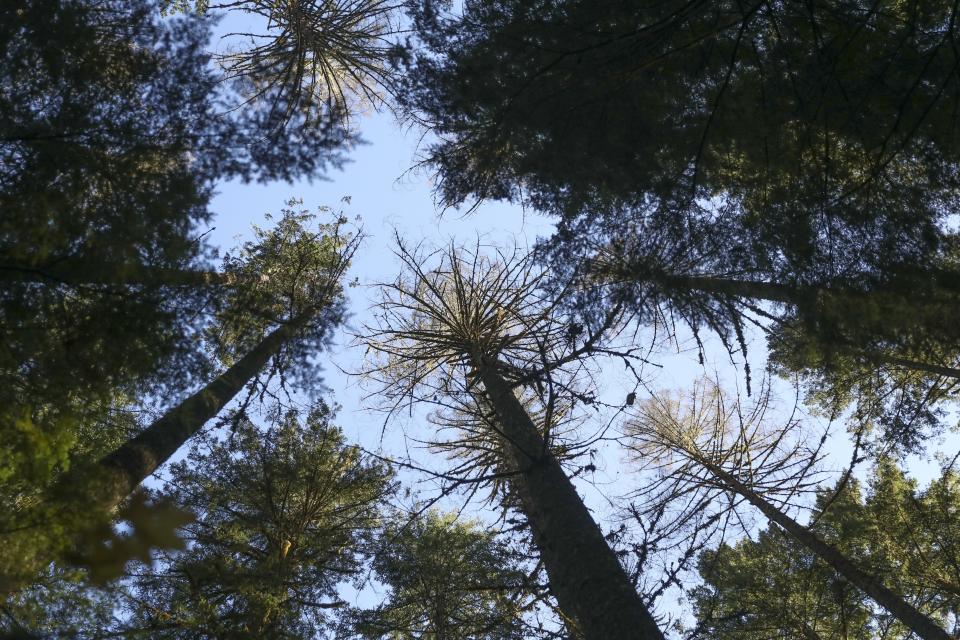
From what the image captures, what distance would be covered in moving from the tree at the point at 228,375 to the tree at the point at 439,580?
2917 mm

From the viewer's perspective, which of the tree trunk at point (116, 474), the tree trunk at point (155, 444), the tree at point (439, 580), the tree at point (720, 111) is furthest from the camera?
the tree at point (439, 580)

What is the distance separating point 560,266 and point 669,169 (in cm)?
152

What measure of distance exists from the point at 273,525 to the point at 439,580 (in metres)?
2.46

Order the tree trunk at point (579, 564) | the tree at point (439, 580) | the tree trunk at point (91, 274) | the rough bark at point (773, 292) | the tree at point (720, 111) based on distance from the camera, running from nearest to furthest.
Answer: the tree trunk at point (91, 274), the tree trunk at point (579, 564), the tree at point (720, 111), the rough bark at point (773, 292), the tree at point (439, 580)

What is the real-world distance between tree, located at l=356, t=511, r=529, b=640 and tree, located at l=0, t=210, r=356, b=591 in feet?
9.57

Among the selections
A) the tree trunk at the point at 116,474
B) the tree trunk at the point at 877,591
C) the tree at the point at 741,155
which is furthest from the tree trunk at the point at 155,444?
the tree trunk at the point at 877,591

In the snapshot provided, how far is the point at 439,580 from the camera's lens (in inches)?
374

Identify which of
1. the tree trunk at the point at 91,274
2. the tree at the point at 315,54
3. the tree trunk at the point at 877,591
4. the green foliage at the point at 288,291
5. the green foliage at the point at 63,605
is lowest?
the tree trunk at the point at 877,591

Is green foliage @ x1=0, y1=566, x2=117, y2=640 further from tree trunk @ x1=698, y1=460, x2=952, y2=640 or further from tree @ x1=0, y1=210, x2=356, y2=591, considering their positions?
tree trunk @ x1=698, y1=460, x2=952, y2=640

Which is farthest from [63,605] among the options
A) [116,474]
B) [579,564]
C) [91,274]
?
[579,564]

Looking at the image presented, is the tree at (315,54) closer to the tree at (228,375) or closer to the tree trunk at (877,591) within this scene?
the tree at (228,375)

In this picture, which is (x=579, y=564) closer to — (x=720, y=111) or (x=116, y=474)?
(x=116, y=474)

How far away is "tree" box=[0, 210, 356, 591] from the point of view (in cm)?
337

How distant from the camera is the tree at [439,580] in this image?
867 centimetres
